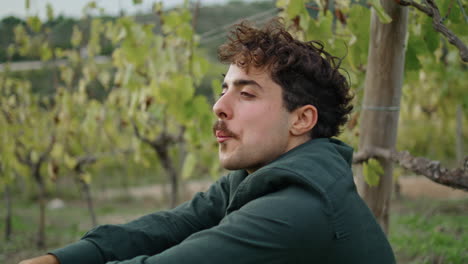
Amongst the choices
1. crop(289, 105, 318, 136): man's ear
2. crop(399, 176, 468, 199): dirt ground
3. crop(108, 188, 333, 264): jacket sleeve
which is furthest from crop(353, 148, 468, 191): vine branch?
crop(399, 176, 468, 199): dirt ground

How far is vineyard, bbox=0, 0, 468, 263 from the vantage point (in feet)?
7.26

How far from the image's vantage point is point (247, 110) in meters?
1.55

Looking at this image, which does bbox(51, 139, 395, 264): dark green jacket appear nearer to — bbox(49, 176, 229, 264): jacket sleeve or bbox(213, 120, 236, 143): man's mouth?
bbox(213, 120, 236, 143): man's mouth

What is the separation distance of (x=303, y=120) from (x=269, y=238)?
1.80 feet

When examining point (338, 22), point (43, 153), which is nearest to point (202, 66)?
point (338, 22)

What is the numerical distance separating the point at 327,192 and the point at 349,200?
0.11m

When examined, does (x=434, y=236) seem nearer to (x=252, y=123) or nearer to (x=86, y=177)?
(x=252, y=123)

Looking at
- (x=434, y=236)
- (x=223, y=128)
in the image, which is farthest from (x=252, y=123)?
(x=434, y=236)

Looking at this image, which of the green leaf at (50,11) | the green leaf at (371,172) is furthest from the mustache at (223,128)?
the green leaf at (50,11)

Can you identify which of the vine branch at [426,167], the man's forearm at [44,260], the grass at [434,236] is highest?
the vine branch at [426,167]

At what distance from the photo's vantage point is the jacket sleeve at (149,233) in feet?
5.45

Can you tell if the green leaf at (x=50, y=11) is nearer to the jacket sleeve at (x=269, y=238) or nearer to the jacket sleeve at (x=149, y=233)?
the jacket sleeve at (x=149, y=233)

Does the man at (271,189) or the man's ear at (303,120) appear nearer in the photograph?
the man at (271,189)

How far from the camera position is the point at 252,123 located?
1.54 meters
